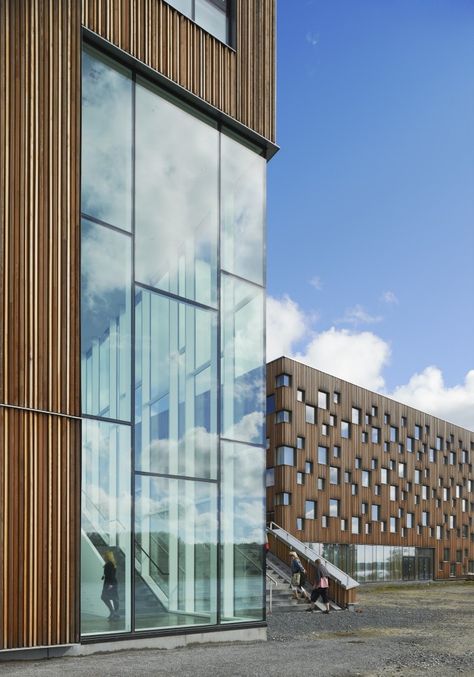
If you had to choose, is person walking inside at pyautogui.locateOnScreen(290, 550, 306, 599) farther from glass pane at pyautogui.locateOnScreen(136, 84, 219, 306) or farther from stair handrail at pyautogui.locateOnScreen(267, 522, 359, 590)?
glass pane at pyautogui.locateOnScreen(136, 84, 219, 306)

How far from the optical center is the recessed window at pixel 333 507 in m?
50.0

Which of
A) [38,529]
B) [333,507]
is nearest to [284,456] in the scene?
[333,507]

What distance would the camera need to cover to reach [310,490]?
4834 cm

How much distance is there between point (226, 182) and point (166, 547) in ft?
23.0

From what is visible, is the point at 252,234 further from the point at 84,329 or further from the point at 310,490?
the point at 310,490

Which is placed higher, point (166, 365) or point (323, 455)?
point (166, 365)

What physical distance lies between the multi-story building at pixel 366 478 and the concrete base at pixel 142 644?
31653 mm

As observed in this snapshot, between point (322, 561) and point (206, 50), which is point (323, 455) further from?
point (206, 50)

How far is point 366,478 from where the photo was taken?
54469 mm

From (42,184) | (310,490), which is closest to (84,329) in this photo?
(42,184)

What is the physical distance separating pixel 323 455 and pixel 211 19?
3756 centimetres

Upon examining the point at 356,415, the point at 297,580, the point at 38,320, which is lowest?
the point at 297,580

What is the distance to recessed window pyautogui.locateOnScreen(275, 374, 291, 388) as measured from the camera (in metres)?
47.6

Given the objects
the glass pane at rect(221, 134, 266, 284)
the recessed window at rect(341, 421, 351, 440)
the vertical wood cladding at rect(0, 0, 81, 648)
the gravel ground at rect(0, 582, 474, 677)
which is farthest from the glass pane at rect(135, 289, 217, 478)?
the recessed window at rect(341, 421, 351, 440)
